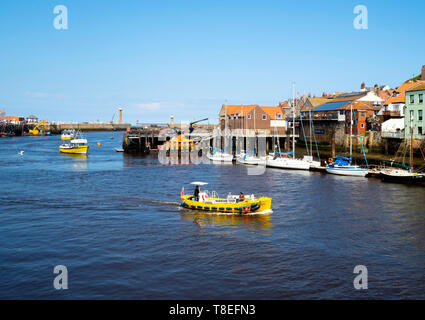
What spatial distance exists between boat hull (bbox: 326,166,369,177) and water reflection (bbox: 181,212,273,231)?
95.9ft

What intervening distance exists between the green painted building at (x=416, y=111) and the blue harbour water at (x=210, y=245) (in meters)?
18.8

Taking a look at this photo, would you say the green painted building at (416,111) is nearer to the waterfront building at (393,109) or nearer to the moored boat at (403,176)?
the waterfront building at (393,109)

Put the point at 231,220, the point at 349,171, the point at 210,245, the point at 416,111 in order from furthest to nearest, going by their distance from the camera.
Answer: the point at 416,111
the point at 349,171
the point at 231,220
the point at 210,245

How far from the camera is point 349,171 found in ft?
205

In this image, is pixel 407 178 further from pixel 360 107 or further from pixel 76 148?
pixel 76 148

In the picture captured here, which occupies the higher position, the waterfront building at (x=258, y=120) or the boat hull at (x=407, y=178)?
the waterfront building at (x=258, y=120)

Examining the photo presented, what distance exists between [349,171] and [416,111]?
17.4m

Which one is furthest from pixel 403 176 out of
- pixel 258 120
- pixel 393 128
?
pixel 258 120

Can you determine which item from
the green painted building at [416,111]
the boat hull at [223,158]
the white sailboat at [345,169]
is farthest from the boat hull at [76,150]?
the green painted building at [416,111]

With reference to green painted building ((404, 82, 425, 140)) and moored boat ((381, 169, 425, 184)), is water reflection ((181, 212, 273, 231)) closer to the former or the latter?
moored boat ((381, 169, 425, 184))

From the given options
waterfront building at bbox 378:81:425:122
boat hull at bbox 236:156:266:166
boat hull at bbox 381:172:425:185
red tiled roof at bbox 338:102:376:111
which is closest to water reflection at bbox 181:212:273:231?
boat hull at bbox 381:172:425:185

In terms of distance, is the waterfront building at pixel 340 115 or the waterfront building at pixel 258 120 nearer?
the waterfront building at pixel 340 115

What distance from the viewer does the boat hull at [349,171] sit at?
2410 inches
